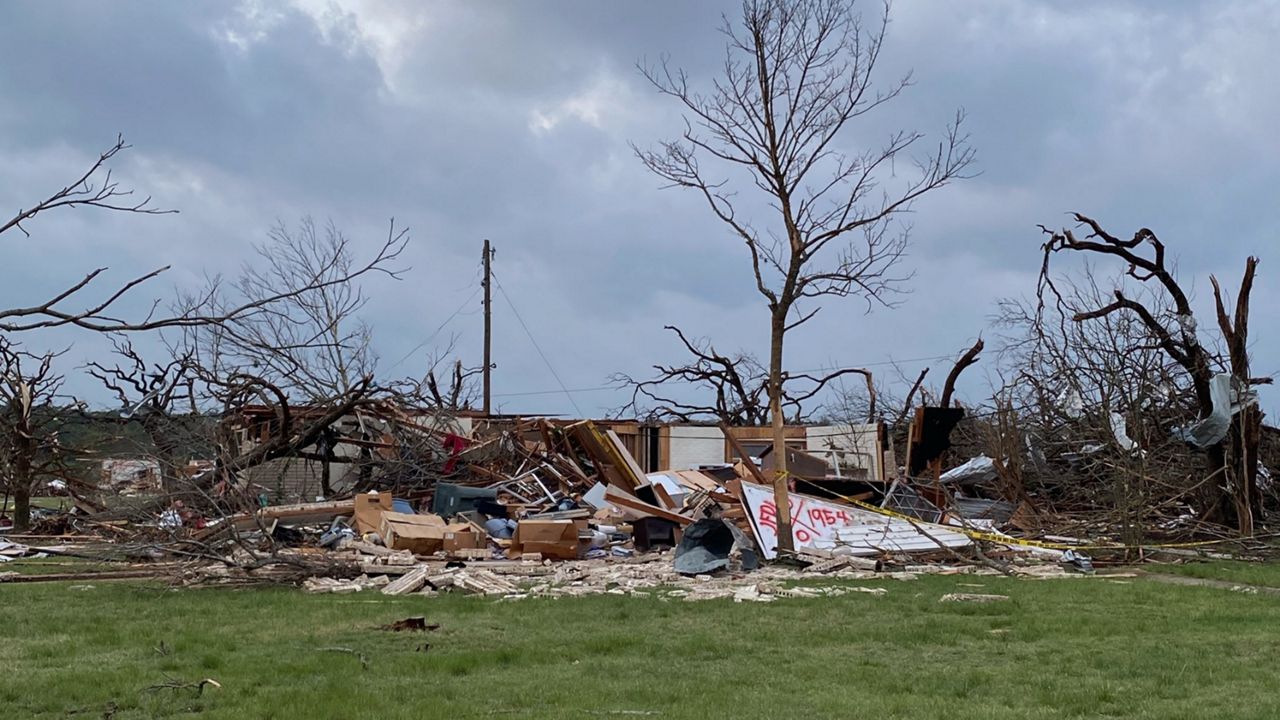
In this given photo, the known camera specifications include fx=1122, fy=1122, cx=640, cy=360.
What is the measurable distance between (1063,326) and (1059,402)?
217 cm

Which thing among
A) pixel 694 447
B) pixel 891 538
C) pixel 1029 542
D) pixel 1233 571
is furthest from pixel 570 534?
pixel 694 447

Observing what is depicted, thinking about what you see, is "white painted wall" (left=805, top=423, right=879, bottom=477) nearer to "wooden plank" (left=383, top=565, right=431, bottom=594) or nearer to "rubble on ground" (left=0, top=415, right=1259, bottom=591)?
"rubble on ground" (left=0, top=415, right=1259, bottom=591)

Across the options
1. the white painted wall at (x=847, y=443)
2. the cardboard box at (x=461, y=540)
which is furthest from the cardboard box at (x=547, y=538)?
the white painted wall at (x=847, y=443)

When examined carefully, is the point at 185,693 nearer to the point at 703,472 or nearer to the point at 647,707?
the point at 647,707

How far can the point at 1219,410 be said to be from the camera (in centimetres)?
1627

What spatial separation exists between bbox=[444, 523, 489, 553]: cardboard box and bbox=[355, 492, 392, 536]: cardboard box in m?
1.29

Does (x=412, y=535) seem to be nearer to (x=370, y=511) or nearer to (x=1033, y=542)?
(x=370, y=511)

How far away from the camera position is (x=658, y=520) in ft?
53.3

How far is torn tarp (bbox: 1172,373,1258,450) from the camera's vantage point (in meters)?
16.2

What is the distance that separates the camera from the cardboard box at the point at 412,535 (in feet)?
48.6

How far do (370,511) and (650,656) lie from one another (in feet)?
32.5

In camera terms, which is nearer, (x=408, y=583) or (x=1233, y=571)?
(x=408, y=583)

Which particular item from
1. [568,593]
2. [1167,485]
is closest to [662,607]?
[568,593]

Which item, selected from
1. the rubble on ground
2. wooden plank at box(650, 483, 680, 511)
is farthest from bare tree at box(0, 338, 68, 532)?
wooden plank at box(650, 483, 680, 511)
